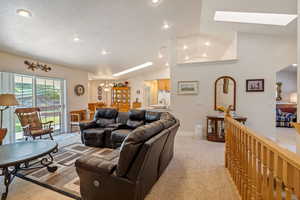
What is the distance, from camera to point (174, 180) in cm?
219

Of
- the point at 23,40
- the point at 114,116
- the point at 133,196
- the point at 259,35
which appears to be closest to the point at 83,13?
the point at 23,40

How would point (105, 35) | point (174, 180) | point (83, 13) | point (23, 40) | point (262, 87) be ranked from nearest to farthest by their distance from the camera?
point (174, 180)
point (83, 13)
point (23, 40)
point (105, 35)
point (262, 87)

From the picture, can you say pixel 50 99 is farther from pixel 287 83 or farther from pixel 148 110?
pixel 287 83

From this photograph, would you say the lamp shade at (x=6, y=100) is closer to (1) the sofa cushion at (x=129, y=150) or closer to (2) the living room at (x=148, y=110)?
(2) the living room at (x=148, y=110)

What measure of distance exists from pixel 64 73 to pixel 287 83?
10164mm

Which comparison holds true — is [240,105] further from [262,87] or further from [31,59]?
[31,59]

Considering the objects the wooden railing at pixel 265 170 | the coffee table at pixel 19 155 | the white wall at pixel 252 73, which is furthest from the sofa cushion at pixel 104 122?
the wooden railing at pixel 265 170

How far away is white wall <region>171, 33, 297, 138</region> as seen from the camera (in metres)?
4.04

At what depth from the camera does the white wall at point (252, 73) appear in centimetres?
404

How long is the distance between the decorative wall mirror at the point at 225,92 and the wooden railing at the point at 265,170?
2.80 metres

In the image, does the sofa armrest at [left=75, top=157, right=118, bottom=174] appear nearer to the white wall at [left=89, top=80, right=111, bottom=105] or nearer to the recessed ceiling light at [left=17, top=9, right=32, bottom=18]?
the recessed ceiling light at [left=17, top=9, right=32, bottom=18]

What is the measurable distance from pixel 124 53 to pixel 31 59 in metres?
2.82

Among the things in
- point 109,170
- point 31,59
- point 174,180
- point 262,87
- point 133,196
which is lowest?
point 174,180

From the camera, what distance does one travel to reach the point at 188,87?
4.78 meters
